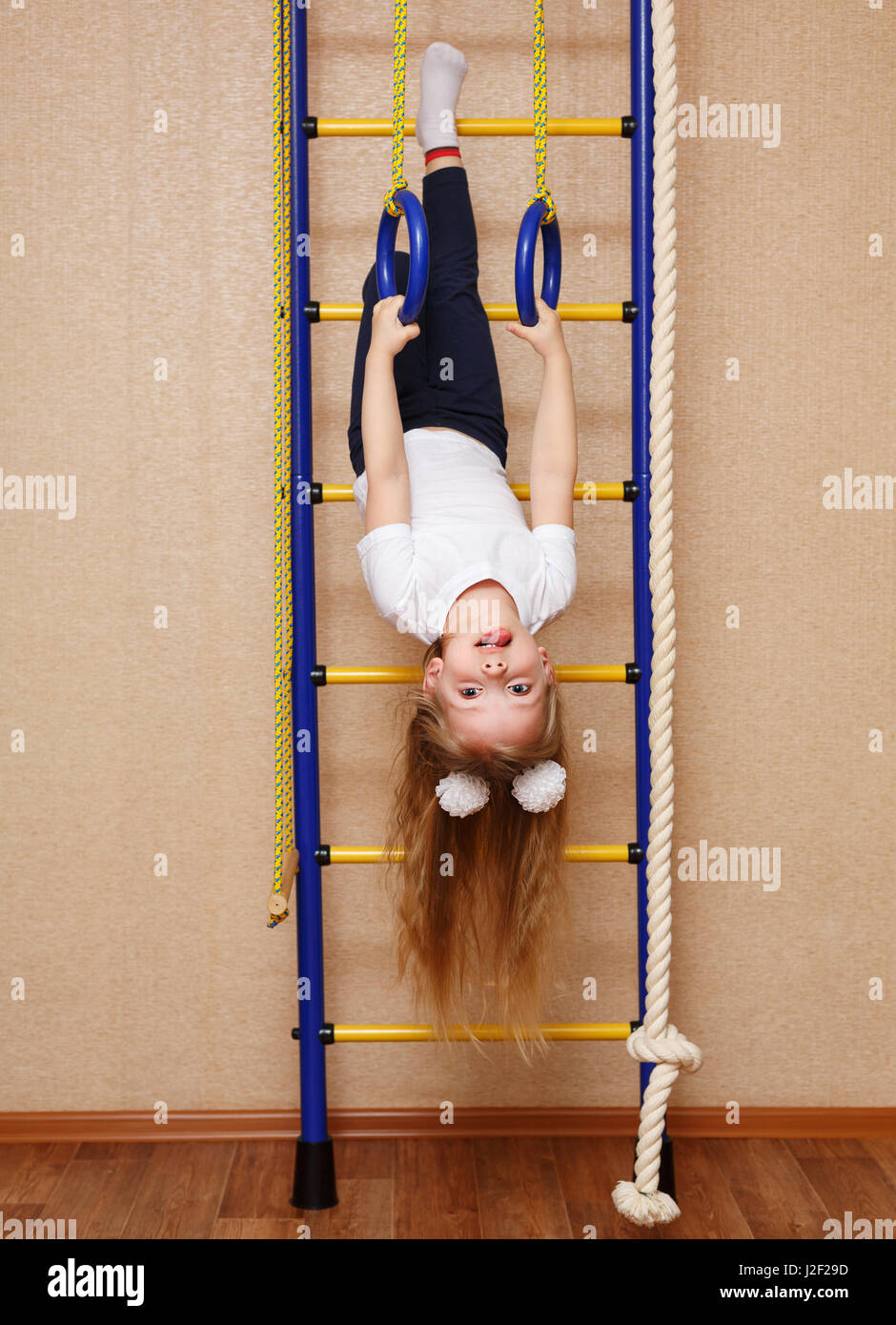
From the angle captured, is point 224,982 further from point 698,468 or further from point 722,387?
point 722,387

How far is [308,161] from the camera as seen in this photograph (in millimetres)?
2256

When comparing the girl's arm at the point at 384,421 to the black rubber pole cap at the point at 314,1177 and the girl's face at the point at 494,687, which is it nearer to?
the girl's face at the point at 494,687

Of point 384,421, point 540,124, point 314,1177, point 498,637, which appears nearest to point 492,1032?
point 314,1177

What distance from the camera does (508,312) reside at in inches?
79.4

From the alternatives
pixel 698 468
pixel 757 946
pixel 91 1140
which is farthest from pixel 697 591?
pixel 91 1140

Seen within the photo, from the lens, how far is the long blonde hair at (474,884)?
5.98 feet

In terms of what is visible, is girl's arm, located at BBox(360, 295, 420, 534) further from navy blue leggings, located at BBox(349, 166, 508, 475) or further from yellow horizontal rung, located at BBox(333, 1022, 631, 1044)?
yellow horizontal rung, located at BBox(333, 1022, 631, 1044)

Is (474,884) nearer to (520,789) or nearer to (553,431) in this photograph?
(520,789)

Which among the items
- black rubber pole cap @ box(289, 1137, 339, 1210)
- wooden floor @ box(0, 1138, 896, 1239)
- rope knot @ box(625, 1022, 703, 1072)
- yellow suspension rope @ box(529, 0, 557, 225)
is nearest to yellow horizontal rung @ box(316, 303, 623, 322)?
yellow suspension rope @ box(529, 0, 557, 225)

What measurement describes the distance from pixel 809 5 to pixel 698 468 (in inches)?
36.1

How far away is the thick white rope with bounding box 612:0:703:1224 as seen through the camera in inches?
69.6

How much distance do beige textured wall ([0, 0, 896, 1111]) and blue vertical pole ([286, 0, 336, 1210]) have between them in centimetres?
24

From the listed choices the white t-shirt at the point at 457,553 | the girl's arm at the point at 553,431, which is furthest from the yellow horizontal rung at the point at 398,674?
the girl's arm at the point at 553,431
